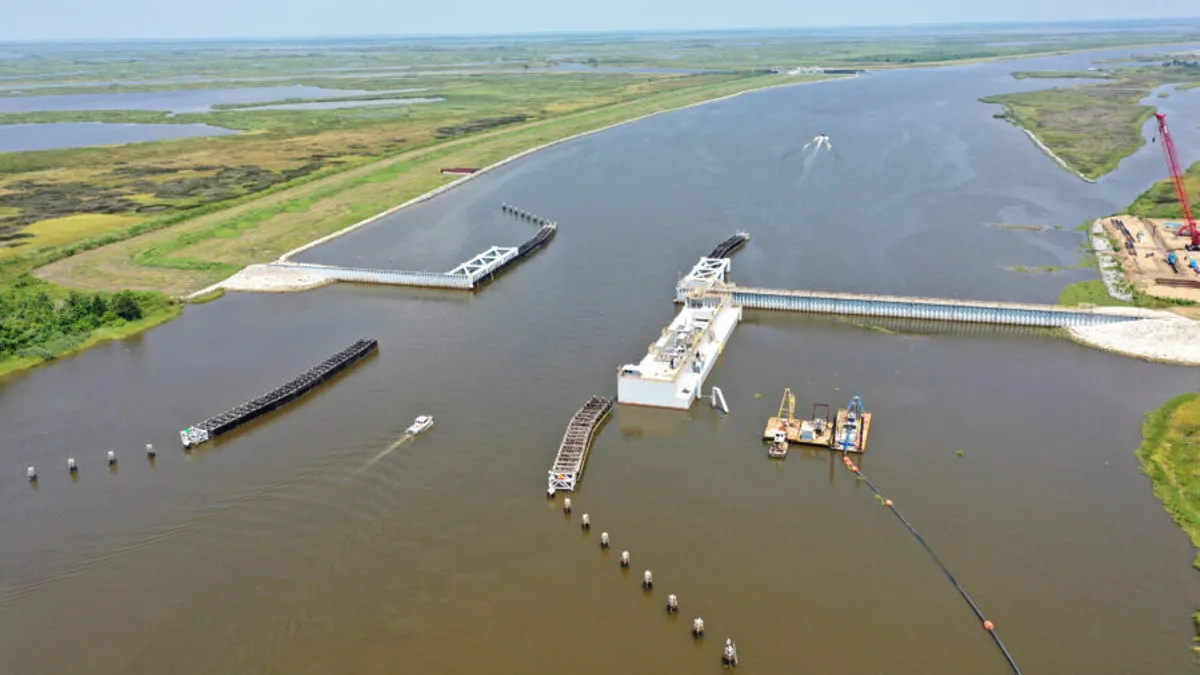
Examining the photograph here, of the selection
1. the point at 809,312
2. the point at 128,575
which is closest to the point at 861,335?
the point at 809,312

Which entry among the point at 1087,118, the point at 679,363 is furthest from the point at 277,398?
the point at 1087,118

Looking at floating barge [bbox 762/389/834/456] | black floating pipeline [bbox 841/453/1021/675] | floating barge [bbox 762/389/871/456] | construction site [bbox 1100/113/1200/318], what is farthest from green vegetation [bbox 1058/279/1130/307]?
black floating pipeline [bbox 841/453/1021/675]

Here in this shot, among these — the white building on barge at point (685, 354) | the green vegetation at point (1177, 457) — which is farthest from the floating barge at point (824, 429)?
the green vegetation at point (1177, 457)

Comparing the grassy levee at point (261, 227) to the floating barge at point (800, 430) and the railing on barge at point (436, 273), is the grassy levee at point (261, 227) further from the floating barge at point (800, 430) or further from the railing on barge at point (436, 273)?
the floating barge at point (800, 430)

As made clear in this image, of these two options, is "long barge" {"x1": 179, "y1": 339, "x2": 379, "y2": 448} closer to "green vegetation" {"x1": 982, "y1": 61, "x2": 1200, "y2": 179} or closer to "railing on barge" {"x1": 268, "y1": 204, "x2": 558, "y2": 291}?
"railing on barge" {"x1": 268, "y1": 204, "x2": 558, "y2": 291}

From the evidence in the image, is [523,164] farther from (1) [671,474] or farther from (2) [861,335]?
(1) [671,474]

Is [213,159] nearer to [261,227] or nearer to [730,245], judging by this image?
[261,227]
